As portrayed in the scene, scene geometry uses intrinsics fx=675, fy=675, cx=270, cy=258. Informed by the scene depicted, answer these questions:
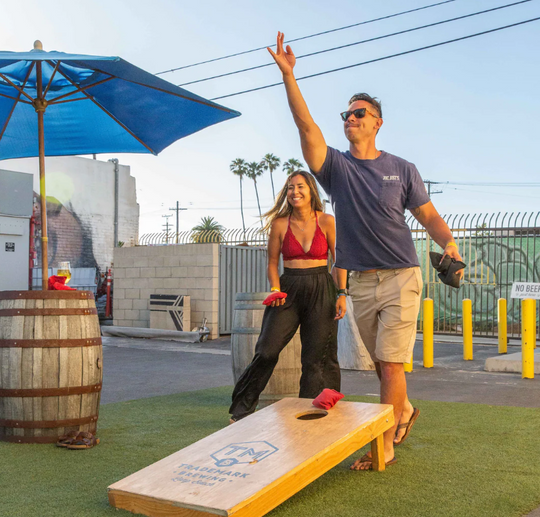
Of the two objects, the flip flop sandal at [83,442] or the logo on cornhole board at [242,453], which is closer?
the logo on cornhole board at [242,453]

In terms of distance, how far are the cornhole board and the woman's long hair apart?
1819mm

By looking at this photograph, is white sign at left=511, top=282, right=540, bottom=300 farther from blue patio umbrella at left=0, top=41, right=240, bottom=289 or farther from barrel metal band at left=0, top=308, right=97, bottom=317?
barrel metal band at left=0, top=308, right=97, bottom=317

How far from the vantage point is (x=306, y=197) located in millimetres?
5086

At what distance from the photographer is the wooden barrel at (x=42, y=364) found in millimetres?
4520

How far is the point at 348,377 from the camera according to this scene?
845cm

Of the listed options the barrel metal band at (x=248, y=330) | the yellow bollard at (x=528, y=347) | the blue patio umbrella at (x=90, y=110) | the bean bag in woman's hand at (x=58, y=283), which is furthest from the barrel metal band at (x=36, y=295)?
the yellow bollard at (x=528, y=347)

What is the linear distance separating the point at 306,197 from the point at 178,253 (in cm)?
1113

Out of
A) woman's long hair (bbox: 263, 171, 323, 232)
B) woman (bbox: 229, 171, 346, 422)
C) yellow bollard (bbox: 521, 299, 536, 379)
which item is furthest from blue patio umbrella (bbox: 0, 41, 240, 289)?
yellow bollard (bbox: 521, 299, 536, 379)

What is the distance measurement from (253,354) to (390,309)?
224 centimetres

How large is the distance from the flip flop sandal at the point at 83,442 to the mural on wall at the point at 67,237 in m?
30.9

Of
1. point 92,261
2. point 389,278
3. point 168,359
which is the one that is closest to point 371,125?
point 389,278

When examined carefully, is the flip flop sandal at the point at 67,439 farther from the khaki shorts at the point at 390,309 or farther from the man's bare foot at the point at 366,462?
the khaki shorts at the point at 390,309

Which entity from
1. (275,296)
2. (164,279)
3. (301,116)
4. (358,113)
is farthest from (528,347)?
(164,279)

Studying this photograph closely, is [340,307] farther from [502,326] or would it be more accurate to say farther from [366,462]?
[502,326]
